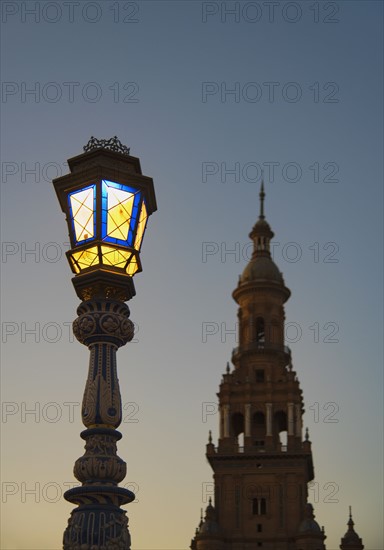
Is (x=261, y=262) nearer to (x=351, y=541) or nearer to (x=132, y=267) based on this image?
(x=351, y=541)

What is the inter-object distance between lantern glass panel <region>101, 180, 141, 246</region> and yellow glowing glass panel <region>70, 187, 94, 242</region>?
168 millimetres

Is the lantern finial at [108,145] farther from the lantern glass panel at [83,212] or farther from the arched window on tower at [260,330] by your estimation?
the arched window on tower at [260,330]

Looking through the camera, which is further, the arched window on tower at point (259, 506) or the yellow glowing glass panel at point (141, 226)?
the arched window on tower at point (259, 506)

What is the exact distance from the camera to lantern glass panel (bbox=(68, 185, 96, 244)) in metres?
12.0

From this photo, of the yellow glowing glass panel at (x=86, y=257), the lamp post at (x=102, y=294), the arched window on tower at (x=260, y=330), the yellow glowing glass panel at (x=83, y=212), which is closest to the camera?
the lamp post at (x=102, y=294)

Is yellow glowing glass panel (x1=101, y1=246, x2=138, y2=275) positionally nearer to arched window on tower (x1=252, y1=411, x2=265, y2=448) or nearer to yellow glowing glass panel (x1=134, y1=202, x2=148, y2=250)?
yellow glowing glass panel (x1=134, y1=202, x2=148, y2=250)

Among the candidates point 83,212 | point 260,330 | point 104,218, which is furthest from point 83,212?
point 260,330

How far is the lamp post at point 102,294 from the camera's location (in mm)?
11031

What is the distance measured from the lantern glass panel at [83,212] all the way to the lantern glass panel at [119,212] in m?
0.14

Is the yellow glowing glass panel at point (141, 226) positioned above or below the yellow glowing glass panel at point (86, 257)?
above

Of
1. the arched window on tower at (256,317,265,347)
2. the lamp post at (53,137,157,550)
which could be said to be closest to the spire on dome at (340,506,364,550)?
the arched window on tower at (256,317,265,347)

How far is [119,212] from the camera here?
474 inches

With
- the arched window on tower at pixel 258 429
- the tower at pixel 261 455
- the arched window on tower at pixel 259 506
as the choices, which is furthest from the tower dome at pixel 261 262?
the arched window on tower at pixel 259 506

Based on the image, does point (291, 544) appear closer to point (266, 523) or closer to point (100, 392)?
point (266, 523)
